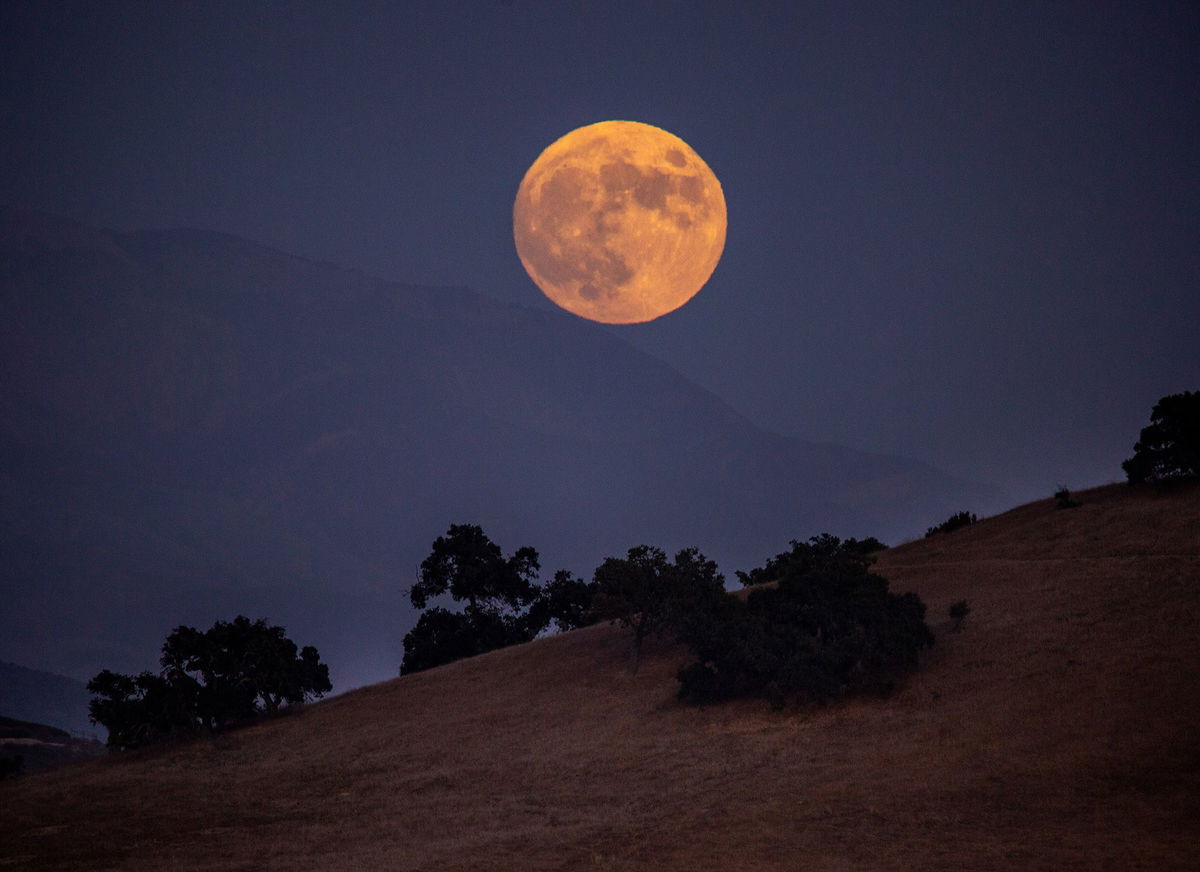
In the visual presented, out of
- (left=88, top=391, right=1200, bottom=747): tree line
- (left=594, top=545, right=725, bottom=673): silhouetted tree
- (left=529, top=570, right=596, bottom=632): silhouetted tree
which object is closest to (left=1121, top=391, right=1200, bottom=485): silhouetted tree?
(left=88, top=391, right=1200, bottom=747): tree line

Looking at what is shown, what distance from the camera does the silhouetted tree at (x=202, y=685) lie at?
42969 mm

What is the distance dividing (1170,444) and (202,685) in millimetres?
50099

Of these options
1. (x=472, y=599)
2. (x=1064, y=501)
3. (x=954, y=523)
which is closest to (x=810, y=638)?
(x=1064, y=501)

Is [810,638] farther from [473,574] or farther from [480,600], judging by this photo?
[480,600]

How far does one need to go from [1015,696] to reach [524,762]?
15.2 metres

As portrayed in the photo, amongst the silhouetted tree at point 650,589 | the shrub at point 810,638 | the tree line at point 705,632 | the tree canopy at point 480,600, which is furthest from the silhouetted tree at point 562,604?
the shrub at point 810,638

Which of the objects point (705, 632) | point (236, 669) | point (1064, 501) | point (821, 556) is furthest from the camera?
point (1064, 501)

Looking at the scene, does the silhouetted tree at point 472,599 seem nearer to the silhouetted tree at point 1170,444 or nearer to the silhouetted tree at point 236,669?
the silhouetted tree at point 236,669

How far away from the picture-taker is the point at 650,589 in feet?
130

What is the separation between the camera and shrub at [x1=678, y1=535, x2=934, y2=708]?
2952 centimetres

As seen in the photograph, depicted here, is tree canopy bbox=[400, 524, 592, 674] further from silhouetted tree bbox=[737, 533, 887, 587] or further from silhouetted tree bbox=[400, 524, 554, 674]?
silhouetted tree bbox=[737, 533, 887, 587]

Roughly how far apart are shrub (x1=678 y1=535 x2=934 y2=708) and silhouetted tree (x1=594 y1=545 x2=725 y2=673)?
1.56m

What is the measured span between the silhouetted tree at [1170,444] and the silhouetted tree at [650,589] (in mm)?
22790

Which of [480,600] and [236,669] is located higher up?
[480,600]
